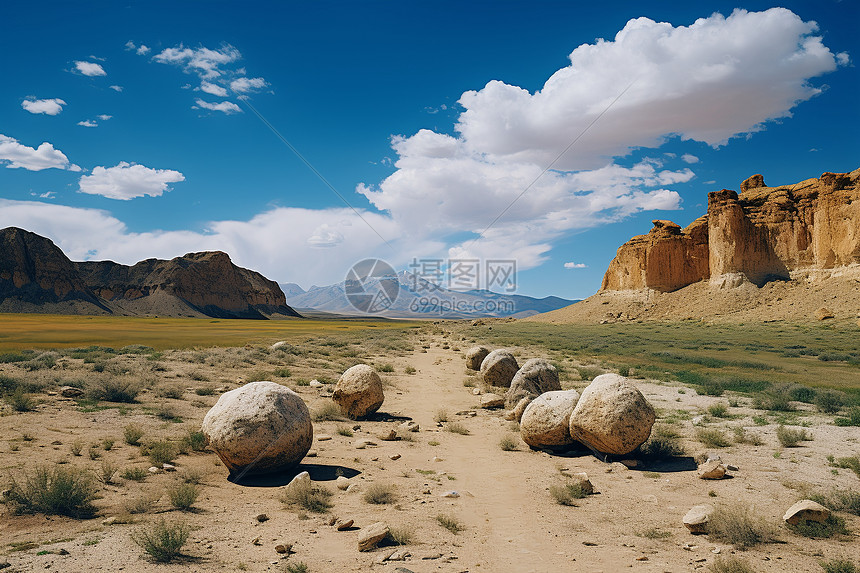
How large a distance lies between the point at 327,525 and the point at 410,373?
1661 centimetres

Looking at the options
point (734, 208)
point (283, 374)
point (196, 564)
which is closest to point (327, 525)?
point (196, 564)

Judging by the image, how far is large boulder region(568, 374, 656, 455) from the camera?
29.0 feet

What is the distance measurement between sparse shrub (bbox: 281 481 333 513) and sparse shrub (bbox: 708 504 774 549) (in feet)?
18.0

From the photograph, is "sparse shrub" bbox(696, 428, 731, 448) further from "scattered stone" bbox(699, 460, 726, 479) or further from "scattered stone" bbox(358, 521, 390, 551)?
"scattered stone" bbox(358, 521, 390, 551)

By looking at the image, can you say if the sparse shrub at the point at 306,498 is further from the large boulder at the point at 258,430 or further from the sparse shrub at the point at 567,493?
the sparse shrub at the point at 567,493

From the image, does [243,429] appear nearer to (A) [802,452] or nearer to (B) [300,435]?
(B) [300,435]

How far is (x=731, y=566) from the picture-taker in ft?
16.0

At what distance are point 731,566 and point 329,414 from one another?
10.4 metres

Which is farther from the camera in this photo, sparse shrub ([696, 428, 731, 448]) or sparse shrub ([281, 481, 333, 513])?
sparse shrub ([696, 428, 731, 448])

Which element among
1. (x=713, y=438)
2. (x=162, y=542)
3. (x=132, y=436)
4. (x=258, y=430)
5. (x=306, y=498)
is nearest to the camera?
(x=162, y=542)

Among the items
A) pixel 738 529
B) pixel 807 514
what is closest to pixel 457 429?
pixel 738 529

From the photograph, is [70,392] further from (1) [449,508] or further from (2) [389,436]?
(1) [449,508]

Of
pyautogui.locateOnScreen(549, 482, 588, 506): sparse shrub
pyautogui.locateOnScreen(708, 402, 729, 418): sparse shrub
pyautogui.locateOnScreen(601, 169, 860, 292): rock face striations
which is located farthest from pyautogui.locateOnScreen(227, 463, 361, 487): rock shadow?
pyautogui.locateOnScreen(601, 169, 860, 292): rock face striations

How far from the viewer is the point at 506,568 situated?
526 cm
